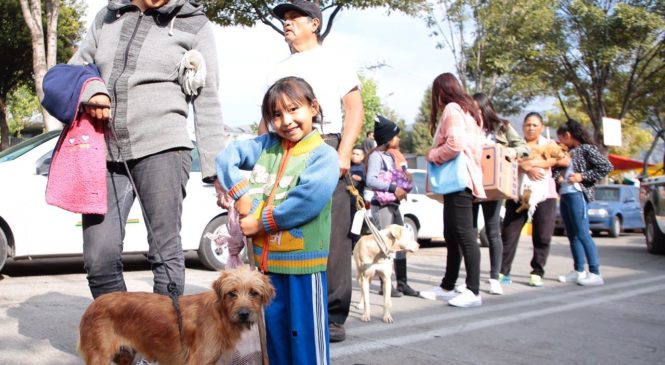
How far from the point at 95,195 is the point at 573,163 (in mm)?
6210

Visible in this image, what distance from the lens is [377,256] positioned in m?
5.80

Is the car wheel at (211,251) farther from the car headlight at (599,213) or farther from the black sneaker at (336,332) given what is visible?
the car headlight at (599,213)

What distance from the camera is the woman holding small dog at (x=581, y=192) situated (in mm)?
7766

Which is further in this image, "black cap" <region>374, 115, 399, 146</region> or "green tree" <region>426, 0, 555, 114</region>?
"green tree" <region>426, 0, 555, 114</region>

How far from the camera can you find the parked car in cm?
1922

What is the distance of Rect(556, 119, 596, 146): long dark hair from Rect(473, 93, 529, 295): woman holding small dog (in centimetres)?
122

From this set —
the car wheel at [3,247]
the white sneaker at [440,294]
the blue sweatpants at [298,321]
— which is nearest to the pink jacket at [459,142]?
the white sneaker at [440,294]

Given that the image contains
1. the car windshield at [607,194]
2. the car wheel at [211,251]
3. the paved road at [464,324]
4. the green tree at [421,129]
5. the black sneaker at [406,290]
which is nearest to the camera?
the paved road at [464,324]

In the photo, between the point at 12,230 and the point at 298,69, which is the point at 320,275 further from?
the point at 12,230

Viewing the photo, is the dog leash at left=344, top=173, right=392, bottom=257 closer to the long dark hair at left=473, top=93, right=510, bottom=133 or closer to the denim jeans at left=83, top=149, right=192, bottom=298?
the denim jeans at left=83, top=149, right=192, bottom=298

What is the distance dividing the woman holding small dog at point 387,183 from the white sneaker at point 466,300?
0.75m

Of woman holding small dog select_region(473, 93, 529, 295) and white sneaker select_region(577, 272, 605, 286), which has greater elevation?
woman holding small dog select_region(473, 93, 529, 295)

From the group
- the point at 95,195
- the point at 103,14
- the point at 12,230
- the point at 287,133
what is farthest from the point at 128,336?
the point at 12,230

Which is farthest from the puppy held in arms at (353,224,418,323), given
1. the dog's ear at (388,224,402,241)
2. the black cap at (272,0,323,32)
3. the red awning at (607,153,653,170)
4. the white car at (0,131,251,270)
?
the red awning at (607,153,653,170)
